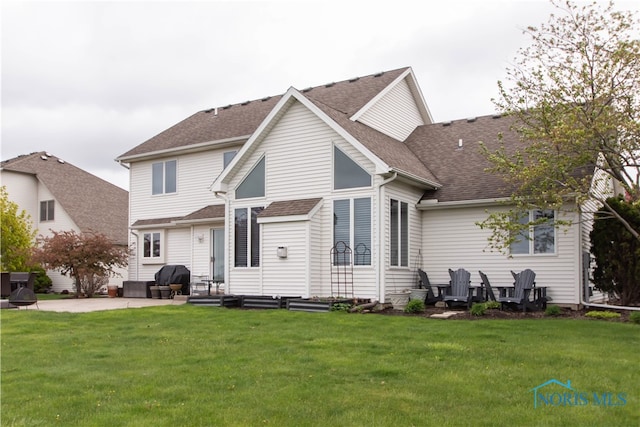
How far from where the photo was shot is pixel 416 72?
21641 millimetres

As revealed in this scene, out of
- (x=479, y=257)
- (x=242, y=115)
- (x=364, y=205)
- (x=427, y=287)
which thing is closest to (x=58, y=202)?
(x=242, y=115)

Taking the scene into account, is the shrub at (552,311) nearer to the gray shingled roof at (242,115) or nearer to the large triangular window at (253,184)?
the gray shingled roof at (242,115)

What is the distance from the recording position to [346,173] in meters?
15.9

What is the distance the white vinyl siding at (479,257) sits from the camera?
14.9 metres

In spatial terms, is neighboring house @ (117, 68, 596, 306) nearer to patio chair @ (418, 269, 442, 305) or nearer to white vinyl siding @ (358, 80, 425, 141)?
white vinyl siding @ (358, 80, 425, 141)

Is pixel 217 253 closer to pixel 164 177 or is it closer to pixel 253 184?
pixel 253 184

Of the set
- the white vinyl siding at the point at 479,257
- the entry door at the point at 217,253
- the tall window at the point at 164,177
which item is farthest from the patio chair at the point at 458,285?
the tall window at the point at 164,177

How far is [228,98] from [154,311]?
15017 mm

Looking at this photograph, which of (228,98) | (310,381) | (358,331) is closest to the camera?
(310,381)

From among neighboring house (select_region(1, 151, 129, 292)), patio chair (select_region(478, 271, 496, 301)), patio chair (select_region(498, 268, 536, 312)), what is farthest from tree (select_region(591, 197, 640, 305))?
neighboring house (select_region(1, 151, 129, 292))

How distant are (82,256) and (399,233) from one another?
11.8 metres

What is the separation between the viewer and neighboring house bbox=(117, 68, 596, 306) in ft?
50.2

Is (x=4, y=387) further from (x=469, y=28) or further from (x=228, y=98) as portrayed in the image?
(x=228, y=98)

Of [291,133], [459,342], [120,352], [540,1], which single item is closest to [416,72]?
[291,133]
